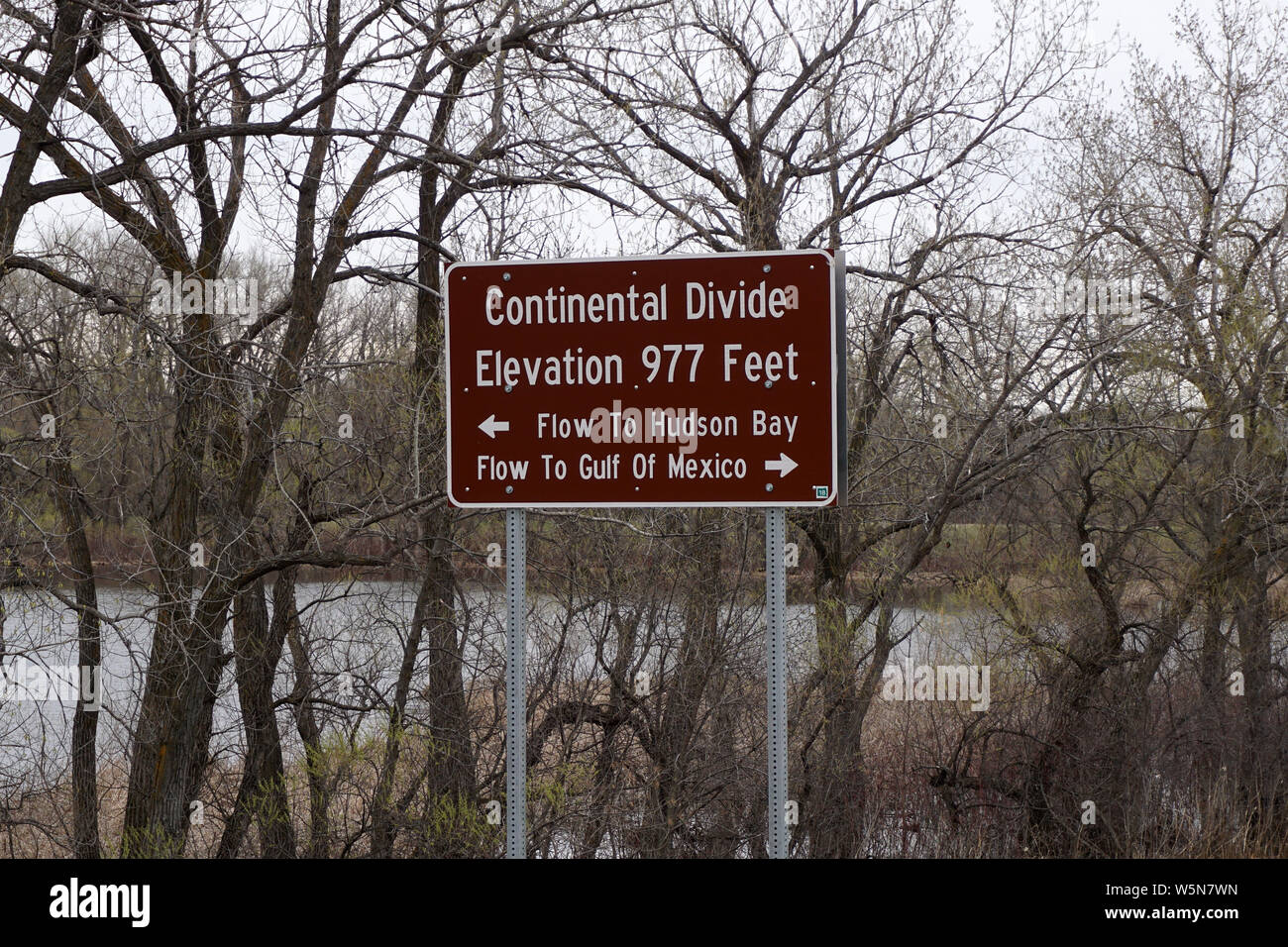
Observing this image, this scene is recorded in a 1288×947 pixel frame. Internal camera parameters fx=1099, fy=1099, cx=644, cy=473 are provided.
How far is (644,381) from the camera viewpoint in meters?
3.29

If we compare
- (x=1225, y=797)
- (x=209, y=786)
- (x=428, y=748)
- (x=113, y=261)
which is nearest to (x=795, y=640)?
(x=428, y=748)

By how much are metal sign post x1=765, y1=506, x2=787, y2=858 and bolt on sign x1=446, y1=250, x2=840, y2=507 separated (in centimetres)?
16

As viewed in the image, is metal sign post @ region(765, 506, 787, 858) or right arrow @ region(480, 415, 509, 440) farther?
right arrow @ region(480, 415, 509, 440)

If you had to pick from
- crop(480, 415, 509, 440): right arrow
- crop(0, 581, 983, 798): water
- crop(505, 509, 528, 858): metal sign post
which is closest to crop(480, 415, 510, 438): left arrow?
crop(480, 415, 509, 440): right arrow

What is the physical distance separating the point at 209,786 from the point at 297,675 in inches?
47.2

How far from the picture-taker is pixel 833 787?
8.52 meters

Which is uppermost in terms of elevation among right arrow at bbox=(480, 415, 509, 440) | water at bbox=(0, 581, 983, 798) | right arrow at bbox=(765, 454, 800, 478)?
right arrow at bbox=(480, 415, 509, 440)

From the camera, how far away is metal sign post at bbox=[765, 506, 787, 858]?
10.3ft

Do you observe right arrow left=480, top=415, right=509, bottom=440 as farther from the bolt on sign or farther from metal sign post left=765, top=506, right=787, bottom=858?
metal sign post left=765, top=506, right=787, bottom=858

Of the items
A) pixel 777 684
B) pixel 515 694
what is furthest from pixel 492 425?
pixel 777 684

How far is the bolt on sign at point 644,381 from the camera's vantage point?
3.21 m

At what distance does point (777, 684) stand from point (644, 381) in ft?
3.19

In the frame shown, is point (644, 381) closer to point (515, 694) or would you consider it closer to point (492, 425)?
point (492, 425)

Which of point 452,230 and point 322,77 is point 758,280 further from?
point 452,230
